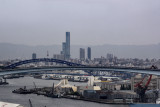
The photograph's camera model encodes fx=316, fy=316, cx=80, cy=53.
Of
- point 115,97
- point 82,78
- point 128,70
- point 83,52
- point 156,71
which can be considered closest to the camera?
point 115,97

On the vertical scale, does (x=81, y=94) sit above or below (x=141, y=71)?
below

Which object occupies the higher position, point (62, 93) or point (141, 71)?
point (141, 71)

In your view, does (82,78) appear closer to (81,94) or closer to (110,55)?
(81,94)

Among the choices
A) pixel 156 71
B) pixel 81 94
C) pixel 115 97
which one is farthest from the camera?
pixel 156 71

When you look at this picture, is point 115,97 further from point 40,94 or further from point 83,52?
point 83,52

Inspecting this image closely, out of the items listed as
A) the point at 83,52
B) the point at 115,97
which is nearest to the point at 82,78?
the point at 115,97

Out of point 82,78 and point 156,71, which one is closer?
point 156,71

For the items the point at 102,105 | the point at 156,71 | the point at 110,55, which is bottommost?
the point at 102,105

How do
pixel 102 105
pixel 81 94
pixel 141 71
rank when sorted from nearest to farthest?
pixel 102 105 → pixel 81 94 → pixel 141 71

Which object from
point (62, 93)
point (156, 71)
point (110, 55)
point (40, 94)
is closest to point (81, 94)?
point (62, 93)
